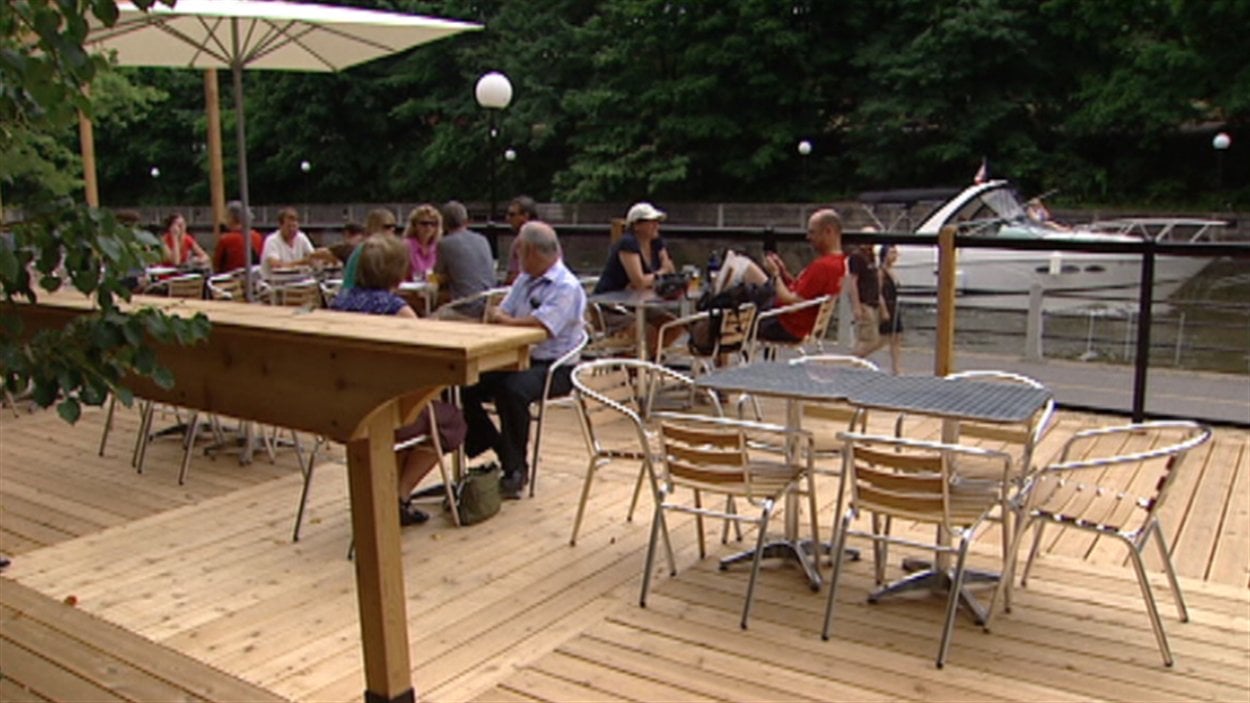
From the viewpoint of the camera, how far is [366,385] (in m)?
2.39

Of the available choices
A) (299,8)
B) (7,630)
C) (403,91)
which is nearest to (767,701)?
(7,630)

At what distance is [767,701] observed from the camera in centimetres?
278

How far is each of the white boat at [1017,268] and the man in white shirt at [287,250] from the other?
4.34 metres

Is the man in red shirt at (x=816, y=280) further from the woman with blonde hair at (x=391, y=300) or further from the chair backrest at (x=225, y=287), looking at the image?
the chair backrest at (x=225, y=287)

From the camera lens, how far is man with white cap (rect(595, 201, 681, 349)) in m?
6.14

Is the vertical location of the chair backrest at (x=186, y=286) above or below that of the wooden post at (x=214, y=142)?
below

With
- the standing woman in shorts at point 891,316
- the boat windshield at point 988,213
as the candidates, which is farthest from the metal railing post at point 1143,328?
the boat windshield at point 988,213

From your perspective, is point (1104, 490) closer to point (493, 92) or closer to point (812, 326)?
point (812, 326)

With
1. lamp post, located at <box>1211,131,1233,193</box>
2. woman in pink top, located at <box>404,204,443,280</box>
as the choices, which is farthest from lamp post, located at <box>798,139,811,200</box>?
woman in pink top, located at <box>404,204,443,280</box>

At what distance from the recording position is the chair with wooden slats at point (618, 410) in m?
3.71

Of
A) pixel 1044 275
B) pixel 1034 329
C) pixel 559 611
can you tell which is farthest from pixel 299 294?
pixel 1044 275

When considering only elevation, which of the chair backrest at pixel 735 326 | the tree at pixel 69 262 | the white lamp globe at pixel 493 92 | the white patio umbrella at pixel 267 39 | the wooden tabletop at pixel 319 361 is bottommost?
the chair backrest at pixel 735 326

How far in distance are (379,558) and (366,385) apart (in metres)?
0.41

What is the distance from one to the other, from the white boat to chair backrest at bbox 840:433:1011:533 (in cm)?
352
